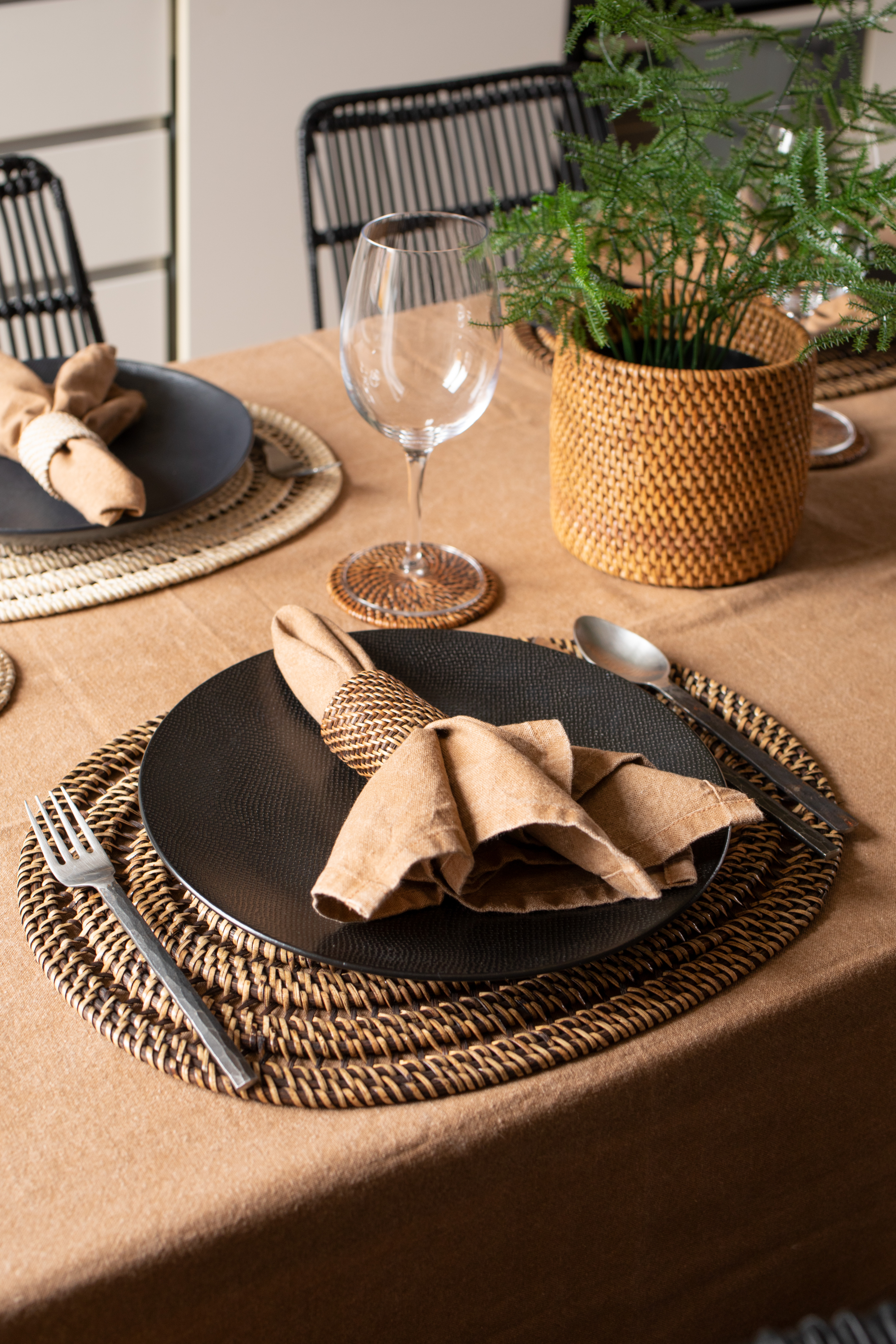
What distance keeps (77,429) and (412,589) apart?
25 centimetres

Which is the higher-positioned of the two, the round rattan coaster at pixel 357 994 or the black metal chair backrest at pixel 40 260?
the black metal chair backrest at pixel 40 260

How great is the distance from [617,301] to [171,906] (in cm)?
40

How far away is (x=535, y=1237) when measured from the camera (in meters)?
0.46

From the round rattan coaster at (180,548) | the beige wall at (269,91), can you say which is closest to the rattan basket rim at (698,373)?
the round rattan coaster at (180,548)

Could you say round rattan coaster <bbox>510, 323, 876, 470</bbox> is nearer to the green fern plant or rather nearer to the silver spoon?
the green fern plant

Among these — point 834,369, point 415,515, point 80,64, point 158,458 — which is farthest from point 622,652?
point 80,64

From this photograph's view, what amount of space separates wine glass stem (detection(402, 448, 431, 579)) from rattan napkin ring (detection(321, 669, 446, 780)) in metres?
0.20

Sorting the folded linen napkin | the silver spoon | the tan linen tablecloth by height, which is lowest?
the tan linen tablecloth

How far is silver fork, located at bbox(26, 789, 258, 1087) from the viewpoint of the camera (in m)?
0.42

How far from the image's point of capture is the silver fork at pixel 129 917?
0.42 metres

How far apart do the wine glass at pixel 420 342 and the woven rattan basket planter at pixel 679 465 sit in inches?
3.3

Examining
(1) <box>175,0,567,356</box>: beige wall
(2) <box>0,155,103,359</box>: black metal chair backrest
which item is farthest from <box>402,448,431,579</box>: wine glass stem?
(1) <box>175,0,567,356</box>: beige wall

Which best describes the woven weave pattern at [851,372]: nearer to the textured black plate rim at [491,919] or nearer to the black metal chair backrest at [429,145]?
the black metal chair backrest at [429,145]

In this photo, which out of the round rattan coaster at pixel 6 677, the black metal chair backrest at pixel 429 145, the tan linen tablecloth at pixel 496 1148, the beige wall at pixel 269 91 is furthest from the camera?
the beige wall at pixel 269 91
